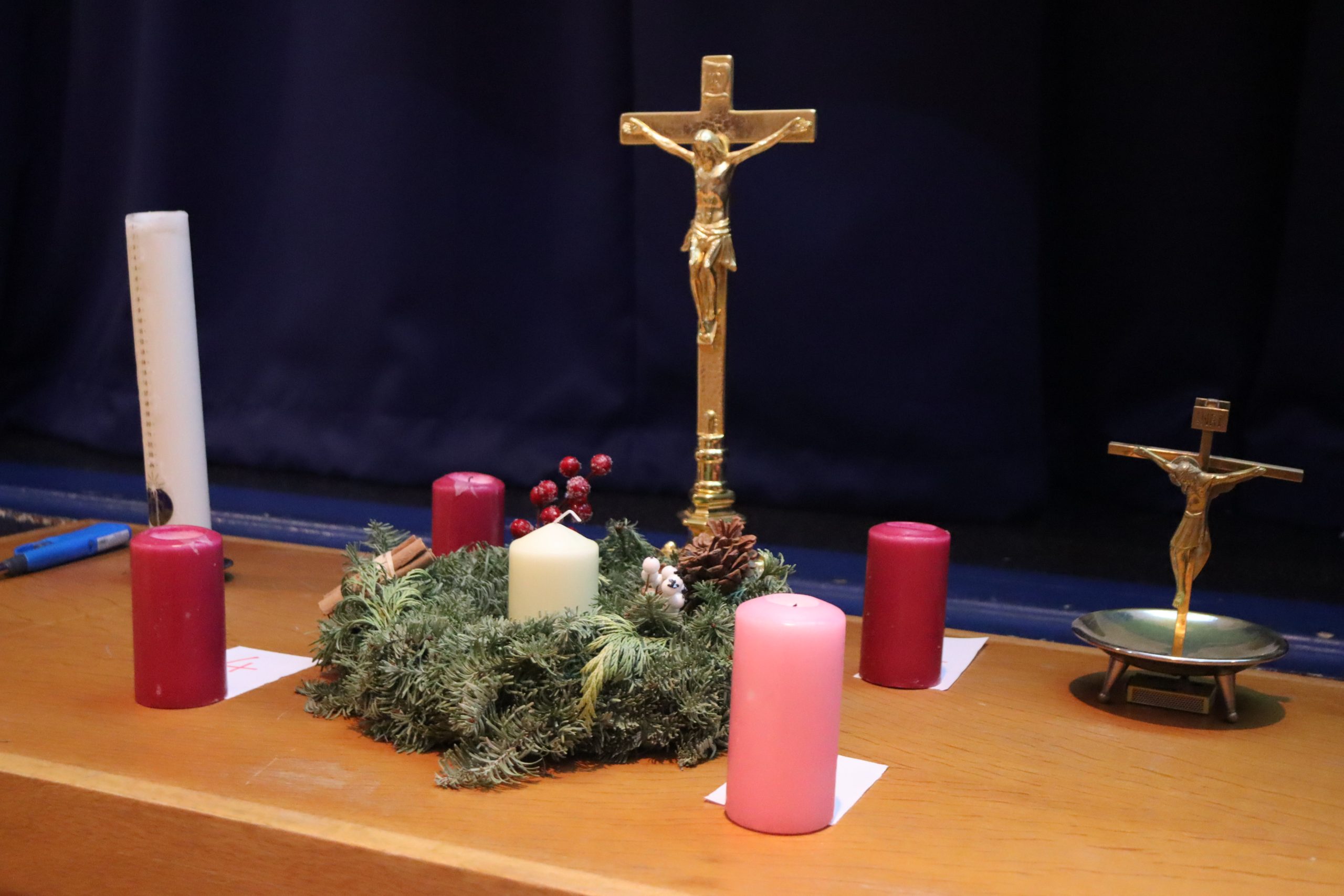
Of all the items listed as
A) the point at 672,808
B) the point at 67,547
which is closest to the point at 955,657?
the point at 672,808

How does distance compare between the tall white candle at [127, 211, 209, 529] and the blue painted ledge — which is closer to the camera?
the tall white candle at [127, 211, 209, 529]

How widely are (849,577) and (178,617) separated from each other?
606mm

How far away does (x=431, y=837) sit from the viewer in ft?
1.81

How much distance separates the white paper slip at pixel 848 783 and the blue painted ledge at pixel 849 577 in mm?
276

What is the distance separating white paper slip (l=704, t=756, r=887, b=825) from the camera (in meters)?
0.59

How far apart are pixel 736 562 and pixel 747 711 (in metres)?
0.17

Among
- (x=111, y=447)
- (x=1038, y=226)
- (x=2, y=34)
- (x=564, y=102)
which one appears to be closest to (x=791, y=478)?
(x=1038, y=226)

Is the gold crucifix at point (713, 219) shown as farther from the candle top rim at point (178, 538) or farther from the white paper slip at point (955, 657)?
the candle top rim at point (178, 538)

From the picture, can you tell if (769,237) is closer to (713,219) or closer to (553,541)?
(713,219)

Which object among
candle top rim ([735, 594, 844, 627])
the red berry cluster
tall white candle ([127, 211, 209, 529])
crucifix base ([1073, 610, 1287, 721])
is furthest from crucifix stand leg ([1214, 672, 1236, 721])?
tall white candle ([127, 211, 209, 529])

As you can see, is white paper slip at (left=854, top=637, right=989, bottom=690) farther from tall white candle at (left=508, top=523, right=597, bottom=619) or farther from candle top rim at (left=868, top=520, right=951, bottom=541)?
tall white candle at (left=508, top=523, right=597, bottom=619)

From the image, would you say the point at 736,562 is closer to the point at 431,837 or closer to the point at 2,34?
the point at 431,837

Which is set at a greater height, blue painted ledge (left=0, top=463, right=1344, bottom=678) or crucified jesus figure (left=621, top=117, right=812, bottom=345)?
crucified jesus figure (left=621, top=117, right=812, bottom=345)

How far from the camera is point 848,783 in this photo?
24.4 inches
